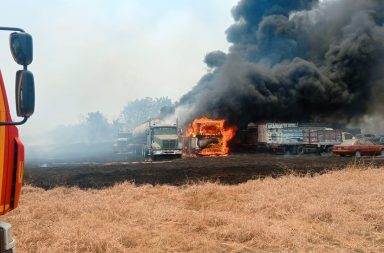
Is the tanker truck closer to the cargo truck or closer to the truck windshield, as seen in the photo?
the truck windshield

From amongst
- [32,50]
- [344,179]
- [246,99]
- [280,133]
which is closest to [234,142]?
[246,99]

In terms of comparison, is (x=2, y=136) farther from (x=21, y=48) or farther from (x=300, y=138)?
(x=300, y=138)

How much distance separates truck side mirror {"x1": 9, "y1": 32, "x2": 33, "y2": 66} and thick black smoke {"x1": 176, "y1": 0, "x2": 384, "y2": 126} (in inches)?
1511

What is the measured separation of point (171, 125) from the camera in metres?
32.0

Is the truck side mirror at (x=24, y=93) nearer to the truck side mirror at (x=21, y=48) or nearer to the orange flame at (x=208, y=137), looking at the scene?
the truck side mirror at (x=21, y=48)

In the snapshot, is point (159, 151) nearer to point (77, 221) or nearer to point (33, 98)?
point (77, 221)

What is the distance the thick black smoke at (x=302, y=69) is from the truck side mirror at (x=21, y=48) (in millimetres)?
38382

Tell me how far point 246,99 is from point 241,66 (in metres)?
3.78

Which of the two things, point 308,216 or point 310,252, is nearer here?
point 310,252

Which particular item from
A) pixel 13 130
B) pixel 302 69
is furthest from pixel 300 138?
pixel 13 130

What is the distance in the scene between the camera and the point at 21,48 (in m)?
3.62

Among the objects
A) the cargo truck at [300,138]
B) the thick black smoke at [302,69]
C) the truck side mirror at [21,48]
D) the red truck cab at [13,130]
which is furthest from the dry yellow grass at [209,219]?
the thick black smoke at [302,69]

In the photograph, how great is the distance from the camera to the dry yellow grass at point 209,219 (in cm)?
703

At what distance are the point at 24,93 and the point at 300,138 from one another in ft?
117
